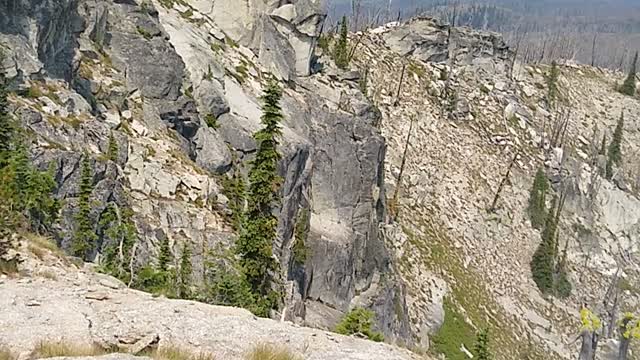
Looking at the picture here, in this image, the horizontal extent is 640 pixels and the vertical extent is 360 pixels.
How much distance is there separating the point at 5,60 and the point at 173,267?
13.1 meters

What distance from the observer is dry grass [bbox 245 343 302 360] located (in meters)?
11.6

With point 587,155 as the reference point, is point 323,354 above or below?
above

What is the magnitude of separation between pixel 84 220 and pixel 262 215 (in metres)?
8.22

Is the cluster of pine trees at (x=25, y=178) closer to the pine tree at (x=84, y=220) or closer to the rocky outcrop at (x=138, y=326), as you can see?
the pine tree at (x=84, y=220)

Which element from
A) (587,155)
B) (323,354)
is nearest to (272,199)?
(323,354)

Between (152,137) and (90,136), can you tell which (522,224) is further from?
(90,136)

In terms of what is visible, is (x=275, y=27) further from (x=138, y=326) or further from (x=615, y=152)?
(x=615, y=152)

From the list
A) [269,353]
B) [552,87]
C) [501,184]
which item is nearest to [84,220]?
[269,353]

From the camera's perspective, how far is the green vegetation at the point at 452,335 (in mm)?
67500

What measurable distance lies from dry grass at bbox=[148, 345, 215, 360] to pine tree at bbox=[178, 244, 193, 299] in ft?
55.0

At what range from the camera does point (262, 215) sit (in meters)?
30.3

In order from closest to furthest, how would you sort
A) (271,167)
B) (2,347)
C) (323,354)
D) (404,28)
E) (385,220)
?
(2,347), (323,354), (271,167), (385,220), (404,28)

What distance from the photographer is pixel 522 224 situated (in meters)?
97.4

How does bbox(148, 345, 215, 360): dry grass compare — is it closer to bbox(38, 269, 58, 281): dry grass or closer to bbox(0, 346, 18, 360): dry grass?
bbox(0, 346, 18, 360): dry grass
